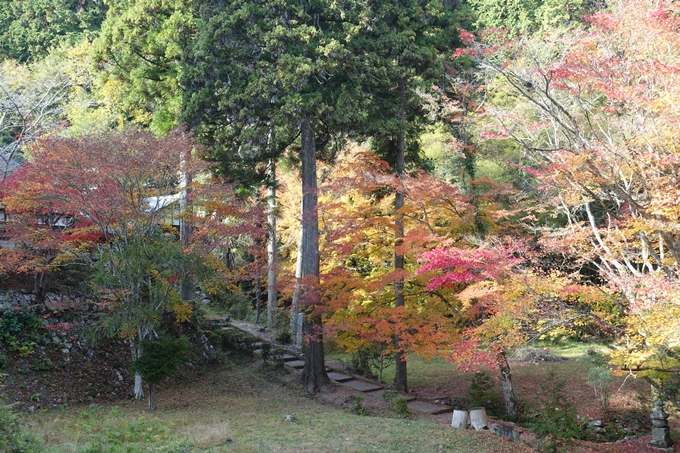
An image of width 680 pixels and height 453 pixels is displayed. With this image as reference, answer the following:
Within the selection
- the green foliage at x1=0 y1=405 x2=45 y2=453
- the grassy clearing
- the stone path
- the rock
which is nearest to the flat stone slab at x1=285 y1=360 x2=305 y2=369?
the stone path

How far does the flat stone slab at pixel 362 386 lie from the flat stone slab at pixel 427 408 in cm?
133

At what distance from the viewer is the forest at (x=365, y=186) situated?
8.74 m

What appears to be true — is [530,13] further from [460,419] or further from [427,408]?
[460,419]

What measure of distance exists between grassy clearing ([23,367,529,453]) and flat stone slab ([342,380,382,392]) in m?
1.46

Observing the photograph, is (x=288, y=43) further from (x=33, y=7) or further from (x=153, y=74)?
(x=33, y=7)

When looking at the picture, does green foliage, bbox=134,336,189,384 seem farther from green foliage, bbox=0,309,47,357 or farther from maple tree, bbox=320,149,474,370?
maple tree, bbox=320,149,474,370

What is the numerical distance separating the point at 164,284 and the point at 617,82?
902cm

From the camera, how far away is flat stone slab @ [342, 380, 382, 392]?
43.0ft

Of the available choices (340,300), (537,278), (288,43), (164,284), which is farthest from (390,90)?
(164,284)

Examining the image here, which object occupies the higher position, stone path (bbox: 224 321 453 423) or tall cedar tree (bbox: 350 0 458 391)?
tall cedar tree (bbox: 350 0 458 391)

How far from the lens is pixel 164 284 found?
1029 centimetres

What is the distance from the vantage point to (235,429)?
8555 millimetres

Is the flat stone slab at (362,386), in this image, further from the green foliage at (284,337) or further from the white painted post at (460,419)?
the green foliage at (284,337)

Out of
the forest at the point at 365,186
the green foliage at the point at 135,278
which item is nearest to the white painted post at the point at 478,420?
the forest at the point at 365,186
